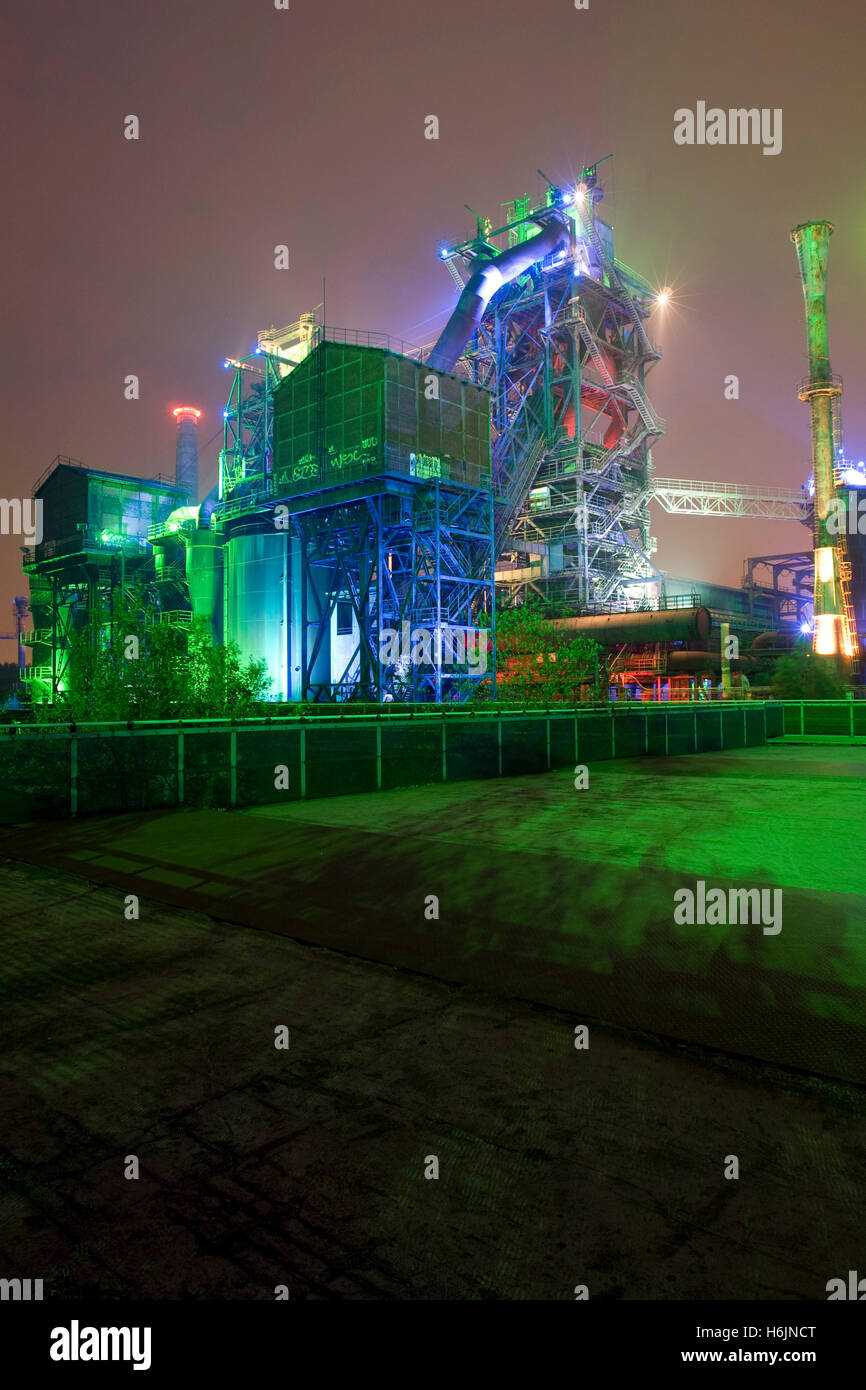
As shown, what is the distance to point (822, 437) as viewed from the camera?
5972cm

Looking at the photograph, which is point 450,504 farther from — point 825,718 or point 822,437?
point 822,437

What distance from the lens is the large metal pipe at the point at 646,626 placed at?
2067 inches

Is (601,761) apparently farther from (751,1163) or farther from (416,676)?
(751,1163)

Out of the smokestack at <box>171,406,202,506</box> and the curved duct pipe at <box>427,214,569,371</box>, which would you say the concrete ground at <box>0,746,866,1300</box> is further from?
the smokestack at <box>171,406,202,506</box>

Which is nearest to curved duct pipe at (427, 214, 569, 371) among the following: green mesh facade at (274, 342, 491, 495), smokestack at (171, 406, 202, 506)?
green mesh facade at (274, 342, 491, 495)

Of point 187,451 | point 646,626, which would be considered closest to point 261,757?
point 646,626

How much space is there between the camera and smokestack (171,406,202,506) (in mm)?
76125

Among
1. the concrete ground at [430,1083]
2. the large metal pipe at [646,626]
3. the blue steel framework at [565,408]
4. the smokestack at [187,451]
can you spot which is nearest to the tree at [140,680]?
the concrete ground at [430,1083]

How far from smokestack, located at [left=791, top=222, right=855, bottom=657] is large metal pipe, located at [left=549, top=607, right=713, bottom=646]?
37.4ft

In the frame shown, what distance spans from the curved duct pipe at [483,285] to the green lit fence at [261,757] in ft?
Result: 134

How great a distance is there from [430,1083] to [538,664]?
4290 centimetres

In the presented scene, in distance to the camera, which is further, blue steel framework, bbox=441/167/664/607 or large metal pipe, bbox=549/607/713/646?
blue steel framework, bbox=441/167/664/607
